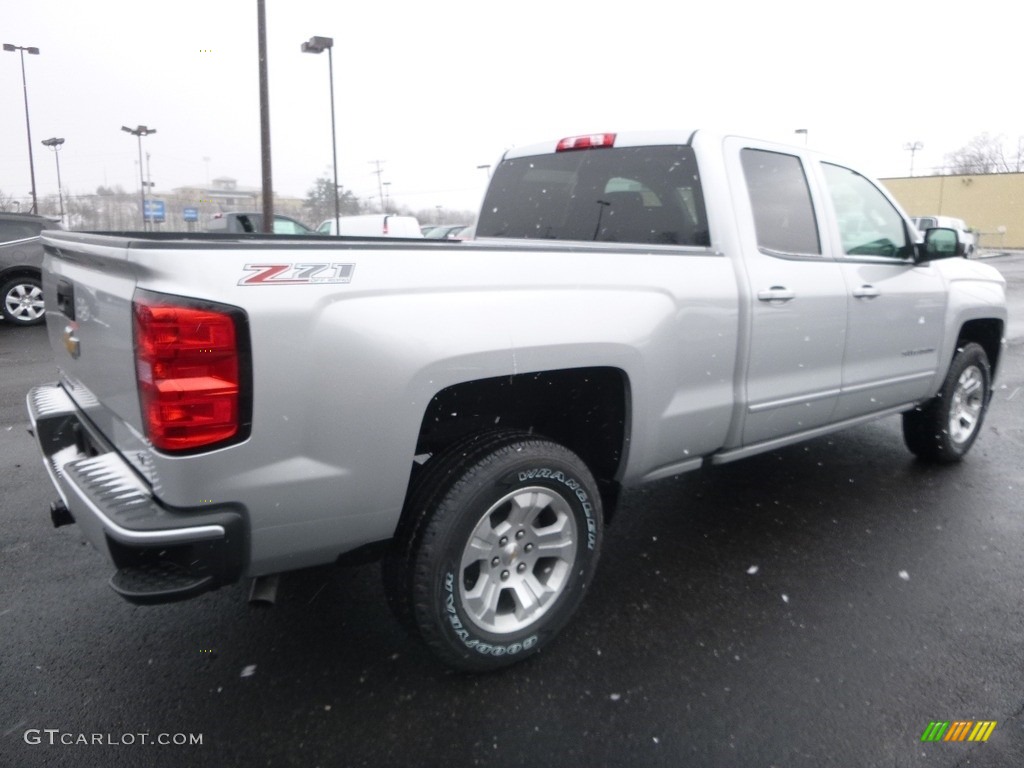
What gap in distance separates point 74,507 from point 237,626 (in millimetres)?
896

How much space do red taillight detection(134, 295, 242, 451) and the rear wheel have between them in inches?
406

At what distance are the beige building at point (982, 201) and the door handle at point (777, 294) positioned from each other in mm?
53487

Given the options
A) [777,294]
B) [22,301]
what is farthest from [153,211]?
[777,294]

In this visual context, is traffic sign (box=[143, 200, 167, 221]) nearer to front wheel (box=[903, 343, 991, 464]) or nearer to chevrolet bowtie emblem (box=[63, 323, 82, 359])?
chevrolet bowtie emblem (box=[63, 323, 82, 359])

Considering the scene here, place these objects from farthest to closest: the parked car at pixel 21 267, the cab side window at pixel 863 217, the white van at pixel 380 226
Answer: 1. the white van at pixel 380 226
2. the parked car at pixel 21 267
3. the cab side window at pixel 863 217

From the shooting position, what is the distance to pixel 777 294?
10.9ft

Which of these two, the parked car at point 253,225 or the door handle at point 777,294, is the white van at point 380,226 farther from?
the door handle at point 777,294

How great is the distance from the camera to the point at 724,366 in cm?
318

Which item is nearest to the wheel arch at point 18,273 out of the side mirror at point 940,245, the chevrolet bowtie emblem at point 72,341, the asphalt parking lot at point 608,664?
the asphalt parking lot at point 608,664

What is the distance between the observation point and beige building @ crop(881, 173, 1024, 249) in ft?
164

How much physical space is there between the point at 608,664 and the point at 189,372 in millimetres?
1722

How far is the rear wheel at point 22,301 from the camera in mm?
10594

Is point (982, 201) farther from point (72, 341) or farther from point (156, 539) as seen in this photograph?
point (156, 539)
